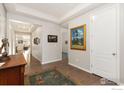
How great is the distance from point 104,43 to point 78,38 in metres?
1.21

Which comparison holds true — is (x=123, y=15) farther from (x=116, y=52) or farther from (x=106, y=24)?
(x=116, y=52)

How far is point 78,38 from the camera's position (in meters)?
3.42

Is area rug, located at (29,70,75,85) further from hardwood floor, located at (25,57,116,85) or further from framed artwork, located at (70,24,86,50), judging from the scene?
framed artwork, located at (70,24,86,50)

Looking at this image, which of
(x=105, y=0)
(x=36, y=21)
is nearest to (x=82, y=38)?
(x=105, y=0)

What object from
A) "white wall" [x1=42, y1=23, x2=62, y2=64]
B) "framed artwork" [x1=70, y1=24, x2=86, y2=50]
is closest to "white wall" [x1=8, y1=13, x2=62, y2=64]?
"white wall" [x1=42, y1=23, x2=62, y2=64]

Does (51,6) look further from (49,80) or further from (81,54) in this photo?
(49,80)

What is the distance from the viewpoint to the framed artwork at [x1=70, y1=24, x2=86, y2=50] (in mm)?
3150

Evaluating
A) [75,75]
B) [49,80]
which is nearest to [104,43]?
[75,75]

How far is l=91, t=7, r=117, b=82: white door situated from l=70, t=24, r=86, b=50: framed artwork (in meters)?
0.43

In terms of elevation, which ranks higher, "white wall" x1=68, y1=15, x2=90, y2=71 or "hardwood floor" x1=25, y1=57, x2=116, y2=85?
"white wall" x1=68, y1=15, x2=90, y2=71

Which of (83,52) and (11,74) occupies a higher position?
(83,52)

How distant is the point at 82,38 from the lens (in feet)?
10.6

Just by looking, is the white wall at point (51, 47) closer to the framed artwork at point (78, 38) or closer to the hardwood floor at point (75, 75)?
the hardwood floor at point (75, 75)

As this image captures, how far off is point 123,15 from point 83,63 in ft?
6.72
